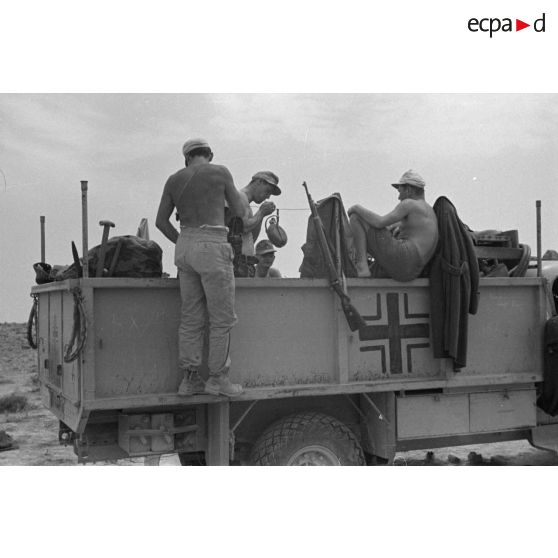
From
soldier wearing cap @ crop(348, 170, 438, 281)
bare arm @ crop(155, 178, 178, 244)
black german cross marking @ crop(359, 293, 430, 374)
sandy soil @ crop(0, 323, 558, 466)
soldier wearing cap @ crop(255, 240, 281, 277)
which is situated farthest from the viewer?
soldier wearing cap @ crop(255, 240, 281, 277)

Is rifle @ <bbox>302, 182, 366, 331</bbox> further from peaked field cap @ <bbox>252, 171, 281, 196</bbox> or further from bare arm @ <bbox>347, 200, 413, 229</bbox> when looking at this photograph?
peaked field cap @ <bbox>252, 171, 281, 196</bbox>

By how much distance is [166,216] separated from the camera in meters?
5.36

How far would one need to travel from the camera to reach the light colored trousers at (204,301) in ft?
16.5

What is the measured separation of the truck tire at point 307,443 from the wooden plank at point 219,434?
334mm

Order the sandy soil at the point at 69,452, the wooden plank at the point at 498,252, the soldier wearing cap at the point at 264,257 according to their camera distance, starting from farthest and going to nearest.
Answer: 1. the soldier wearing cap at the point at 264,257
2. the sandy soil at the point at 69,452
3. the wooden plank at the point at 498,252

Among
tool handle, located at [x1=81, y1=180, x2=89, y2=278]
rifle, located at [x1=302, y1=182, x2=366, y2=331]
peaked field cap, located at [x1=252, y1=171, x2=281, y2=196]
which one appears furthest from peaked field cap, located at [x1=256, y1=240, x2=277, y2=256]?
tool handle, located at [x1=81, y1=180, x2=89, y2=278]

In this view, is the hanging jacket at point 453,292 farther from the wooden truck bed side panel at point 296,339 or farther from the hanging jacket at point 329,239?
the hanging jacket at point 329,239

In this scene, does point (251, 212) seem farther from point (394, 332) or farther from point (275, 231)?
point (394, 332)

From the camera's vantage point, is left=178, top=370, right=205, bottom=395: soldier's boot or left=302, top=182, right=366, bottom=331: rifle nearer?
left=178, top=370, right=205, bottom=395: soldier's boot

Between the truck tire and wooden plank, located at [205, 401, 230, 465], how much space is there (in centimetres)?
33

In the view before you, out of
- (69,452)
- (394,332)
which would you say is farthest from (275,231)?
(69,452)

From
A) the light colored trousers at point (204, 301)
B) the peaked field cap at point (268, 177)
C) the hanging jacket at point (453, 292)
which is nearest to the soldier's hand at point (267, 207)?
the peaked field cap at point (268, 177)

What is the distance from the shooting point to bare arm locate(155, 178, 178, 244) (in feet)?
17.4

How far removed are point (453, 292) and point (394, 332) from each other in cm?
A: 59
